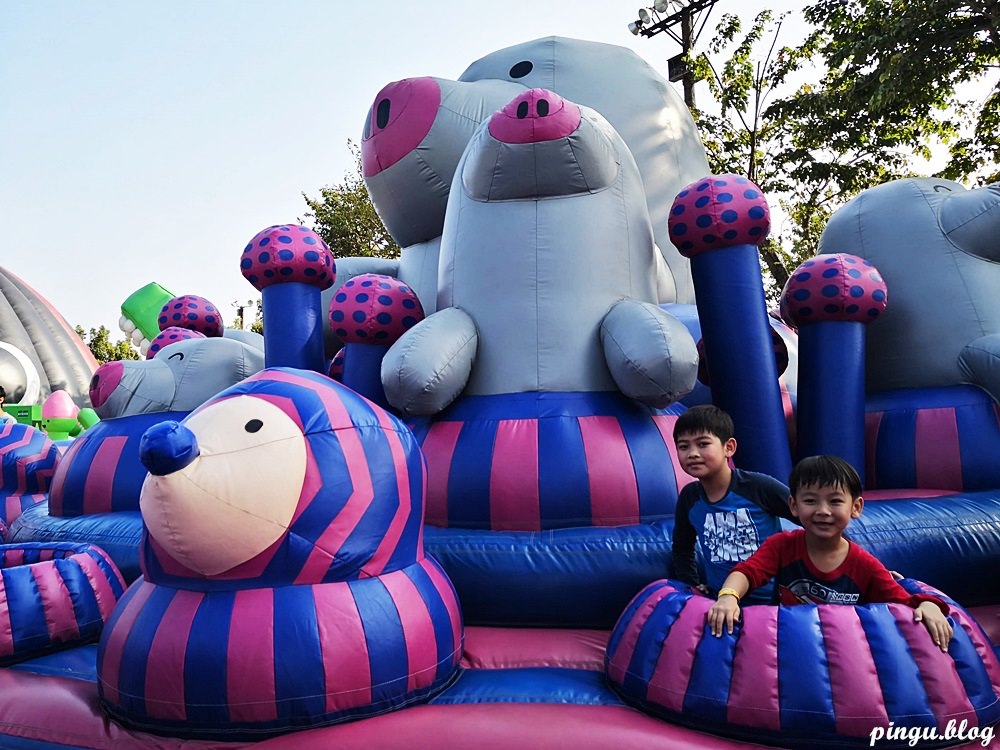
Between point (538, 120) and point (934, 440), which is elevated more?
point (538, 120)

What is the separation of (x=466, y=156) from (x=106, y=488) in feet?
8.08

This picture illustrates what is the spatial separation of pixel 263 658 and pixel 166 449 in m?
0.62

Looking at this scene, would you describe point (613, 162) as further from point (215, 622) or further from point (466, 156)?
point (215, 622)

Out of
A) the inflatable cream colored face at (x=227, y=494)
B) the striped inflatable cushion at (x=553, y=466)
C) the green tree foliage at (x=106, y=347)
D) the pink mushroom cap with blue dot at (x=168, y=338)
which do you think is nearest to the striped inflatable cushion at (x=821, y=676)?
the striped inflatable cushion at (x=553, y=466)

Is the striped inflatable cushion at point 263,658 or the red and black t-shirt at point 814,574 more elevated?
the red and black t-shirt at point 814,574

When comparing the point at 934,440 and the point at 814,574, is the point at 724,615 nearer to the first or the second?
the point at 814,574

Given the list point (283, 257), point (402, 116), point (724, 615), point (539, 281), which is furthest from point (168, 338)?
point (724, 615)

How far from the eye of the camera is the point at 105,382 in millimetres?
4418

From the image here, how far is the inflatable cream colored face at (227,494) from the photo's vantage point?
2.23 m

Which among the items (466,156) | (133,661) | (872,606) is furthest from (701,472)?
(466,156)

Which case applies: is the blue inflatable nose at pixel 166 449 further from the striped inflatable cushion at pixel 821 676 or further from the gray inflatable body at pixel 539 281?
the striped inflatable cushion at pixel 821 676

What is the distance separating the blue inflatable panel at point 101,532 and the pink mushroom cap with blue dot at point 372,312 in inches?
52.5

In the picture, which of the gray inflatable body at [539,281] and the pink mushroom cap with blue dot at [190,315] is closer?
the gray inflatable body at [539,281]

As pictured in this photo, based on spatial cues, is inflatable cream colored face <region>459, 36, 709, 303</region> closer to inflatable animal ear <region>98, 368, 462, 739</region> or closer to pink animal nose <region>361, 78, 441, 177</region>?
pink animal nose <region>361, 78, 441, 177</region>
